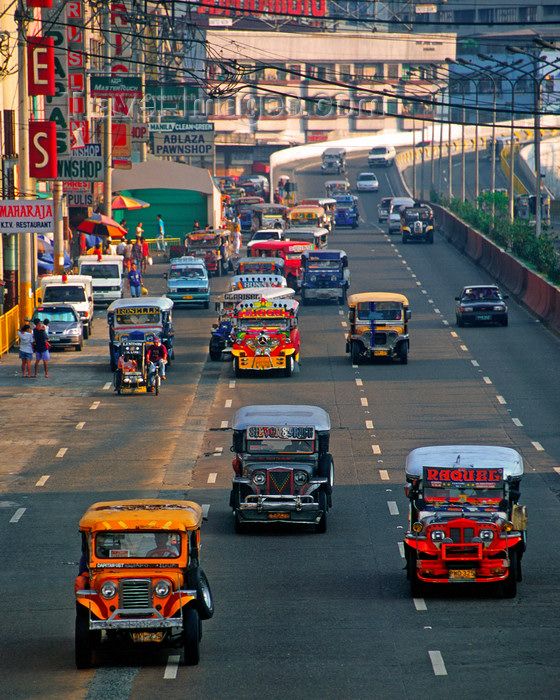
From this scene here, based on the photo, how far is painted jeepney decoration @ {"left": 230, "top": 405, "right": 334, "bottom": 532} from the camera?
3042cm

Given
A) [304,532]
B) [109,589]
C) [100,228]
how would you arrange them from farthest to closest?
1. [100,228]
2. [304,532]
3. [109,589]

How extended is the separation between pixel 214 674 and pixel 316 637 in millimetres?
2438

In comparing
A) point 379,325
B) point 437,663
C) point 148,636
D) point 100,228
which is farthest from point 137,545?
point 100,228

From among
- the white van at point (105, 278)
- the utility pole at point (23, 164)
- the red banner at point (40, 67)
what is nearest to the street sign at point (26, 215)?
the utility pole at point (23, 164)

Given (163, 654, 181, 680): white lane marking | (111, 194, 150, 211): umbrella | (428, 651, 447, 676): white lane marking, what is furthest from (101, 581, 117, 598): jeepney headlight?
(111, 194, 150, 211): umbrella

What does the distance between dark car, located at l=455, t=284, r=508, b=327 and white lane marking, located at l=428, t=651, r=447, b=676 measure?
43.0m

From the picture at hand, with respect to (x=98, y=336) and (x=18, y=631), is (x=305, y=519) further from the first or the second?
(x=98, y=336)

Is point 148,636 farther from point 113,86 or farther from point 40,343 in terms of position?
point 113,86

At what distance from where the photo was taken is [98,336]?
63.4 meters

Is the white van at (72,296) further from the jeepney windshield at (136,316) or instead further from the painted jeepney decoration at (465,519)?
the painted jeepney decoration at (465,519)

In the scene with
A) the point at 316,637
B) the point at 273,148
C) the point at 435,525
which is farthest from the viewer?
the point at 273,148

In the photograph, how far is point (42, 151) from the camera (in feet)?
206

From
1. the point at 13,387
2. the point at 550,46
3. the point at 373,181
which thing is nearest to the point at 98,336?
the point at 13,387

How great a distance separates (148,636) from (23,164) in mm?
39009
